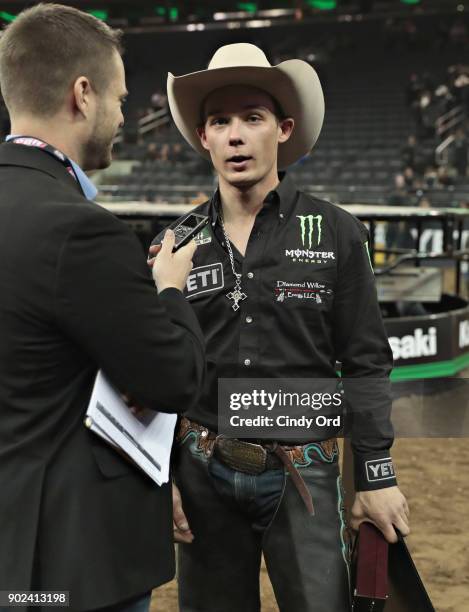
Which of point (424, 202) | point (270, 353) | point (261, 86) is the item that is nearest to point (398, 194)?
point (424, 202)

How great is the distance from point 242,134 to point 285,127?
0.64ft

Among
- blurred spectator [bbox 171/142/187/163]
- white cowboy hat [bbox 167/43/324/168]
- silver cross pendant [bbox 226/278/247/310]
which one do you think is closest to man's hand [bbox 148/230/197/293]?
silver cross pendant [bbox 226/278/247/310]

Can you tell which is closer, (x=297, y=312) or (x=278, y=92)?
(x=297, y=312)

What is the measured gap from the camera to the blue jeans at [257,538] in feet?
5.56

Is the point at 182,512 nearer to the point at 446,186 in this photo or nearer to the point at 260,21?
the point at 446,186

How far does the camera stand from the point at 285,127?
201 cm

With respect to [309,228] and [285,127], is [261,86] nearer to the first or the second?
[285,127]

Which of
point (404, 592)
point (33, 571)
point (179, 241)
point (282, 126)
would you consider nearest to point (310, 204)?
point (282, 126)

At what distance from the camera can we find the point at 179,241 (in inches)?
58.4

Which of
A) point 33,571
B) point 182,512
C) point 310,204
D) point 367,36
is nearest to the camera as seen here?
point 33,571

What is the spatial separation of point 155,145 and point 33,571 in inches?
789

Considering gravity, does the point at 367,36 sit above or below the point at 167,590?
above

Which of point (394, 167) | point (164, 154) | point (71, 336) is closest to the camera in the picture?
point (71, 336)

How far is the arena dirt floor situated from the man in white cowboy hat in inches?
7.3
